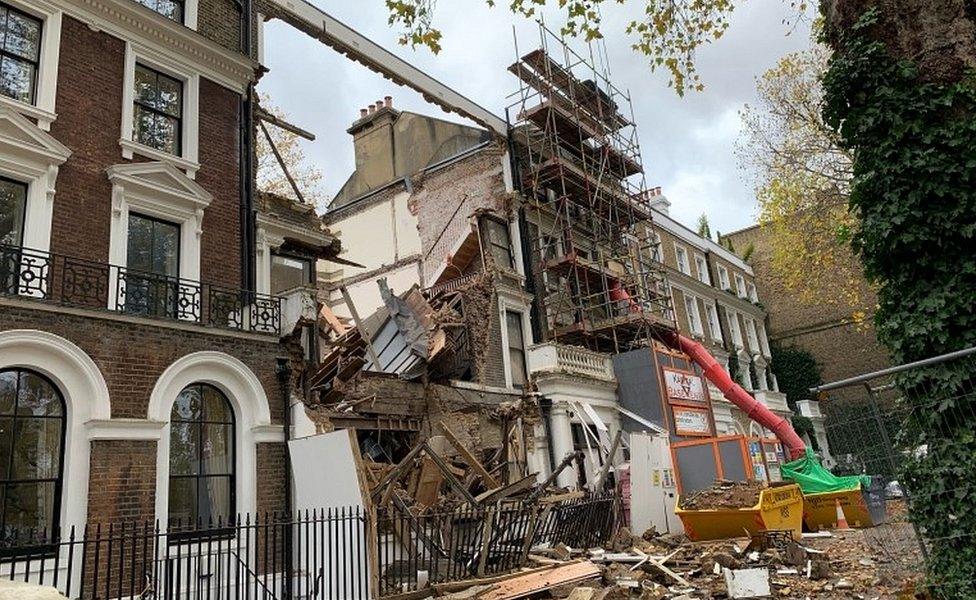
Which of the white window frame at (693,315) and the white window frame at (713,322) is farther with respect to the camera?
the white window frame at (713,322)

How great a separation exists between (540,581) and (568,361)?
11.6m

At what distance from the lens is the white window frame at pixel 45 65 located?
11053 millimetres

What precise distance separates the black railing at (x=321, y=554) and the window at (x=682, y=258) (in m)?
23.9

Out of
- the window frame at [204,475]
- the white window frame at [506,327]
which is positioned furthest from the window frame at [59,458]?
the white window frame at [506,327]

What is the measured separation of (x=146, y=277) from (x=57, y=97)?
3532 mm

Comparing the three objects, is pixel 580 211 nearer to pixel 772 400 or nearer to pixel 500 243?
pixel 500 243

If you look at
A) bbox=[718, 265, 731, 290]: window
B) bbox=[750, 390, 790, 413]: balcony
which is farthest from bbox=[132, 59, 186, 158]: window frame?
bbox=[718, 265, 731, 290]: window

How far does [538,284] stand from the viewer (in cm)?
2216

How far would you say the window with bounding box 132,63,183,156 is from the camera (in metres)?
12.9

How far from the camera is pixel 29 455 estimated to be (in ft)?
30.8

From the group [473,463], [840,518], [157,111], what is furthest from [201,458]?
[840,518]

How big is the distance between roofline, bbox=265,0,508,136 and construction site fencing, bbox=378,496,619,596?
1222 cm

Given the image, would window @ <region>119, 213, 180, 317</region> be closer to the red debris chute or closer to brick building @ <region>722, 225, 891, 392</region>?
the red debris chute

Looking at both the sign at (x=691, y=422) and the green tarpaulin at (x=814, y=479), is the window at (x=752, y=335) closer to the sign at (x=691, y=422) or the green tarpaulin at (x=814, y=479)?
the sign at (x=691, y=422)
